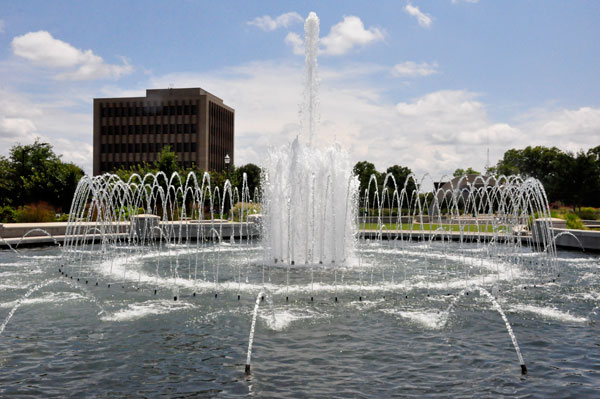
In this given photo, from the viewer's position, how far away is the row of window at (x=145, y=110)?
94.0m

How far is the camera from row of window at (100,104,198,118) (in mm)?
94000

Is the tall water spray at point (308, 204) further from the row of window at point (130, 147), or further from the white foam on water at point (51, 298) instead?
the row of window at point (130, 147)

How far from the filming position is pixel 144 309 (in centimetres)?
1007

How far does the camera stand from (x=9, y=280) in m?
13.3

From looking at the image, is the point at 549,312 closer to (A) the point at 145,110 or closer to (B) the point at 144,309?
(B) the point at 144,309

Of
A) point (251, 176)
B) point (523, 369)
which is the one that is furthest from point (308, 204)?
point (251, 176)

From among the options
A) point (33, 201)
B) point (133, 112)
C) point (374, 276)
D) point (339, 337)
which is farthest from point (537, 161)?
point (339, 337)

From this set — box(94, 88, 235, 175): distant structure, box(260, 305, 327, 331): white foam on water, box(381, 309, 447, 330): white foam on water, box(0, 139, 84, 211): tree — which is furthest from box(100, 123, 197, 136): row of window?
box(381, 309, 447, 330): white foam on water

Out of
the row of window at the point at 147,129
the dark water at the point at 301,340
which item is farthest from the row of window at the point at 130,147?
the dark water at the point at 301,340

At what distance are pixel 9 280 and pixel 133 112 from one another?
87594mm

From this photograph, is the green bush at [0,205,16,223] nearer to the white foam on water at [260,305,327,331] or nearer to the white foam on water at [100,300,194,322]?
the white foam on water at [100,300,194,322]

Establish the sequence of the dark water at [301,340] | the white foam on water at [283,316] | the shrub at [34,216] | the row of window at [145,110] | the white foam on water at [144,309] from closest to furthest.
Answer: the dark water at [301,340] < the white foam on water at [283,316] < the white foam on water at [144,309] < the shrub at [34,216] < the row of window at [145,110]

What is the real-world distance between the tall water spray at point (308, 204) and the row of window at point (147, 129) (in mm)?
78958

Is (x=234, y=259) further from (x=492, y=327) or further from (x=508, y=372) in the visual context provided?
(x=508, y=372)
